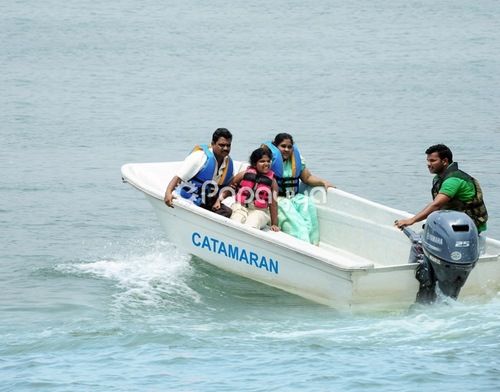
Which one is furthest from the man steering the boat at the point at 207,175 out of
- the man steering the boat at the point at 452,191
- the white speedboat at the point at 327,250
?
the man steering the boat at the point at 452,191

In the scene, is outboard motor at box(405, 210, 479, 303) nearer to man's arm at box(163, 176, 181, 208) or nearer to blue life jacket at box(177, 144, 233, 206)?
blue life jacket at box(177, 144, 233, 206)

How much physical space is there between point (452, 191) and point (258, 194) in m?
1.84

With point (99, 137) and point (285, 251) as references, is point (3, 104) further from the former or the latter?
point (285, 251)

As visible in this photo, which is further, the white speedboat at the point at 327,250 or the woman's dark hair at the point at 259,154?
the woman's dark hair at the point at 259,154

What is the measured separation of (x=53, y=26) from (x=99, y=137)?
411 inches

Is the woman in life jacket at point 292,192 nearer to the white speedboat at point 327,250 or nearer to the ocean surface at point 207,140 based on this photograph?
the white speedboat at point 327,250

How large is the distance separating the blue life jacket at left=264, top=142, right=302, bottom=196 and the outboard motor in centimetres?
200

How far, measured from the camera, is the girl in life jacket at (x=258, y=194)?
999cm

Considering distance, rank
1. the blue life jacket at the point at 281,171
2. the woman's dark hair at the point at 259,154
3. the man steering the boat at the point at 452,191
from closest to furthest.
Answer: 1. the man steering the boat at the point at 452,191
2. the woman's dark hair at the point at 259,154
3. the blue life jacket at the point at 281,171

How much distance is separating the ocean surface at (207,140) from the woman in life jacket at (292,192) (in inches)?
31.4

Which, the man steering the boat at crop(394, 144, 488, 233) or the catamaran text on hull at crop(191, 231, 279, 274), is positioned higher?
the man steering the boat at crop(394, 144, 488, 233)

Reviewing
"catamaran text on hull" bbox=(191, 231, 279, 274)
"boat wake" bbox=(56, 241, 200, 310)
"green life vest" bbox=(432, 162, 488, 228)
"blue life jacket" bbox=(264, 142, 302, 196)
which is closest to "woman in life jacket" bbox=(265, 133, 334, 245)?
"blue life jacket" bbox=(264, 142, 302, 196)

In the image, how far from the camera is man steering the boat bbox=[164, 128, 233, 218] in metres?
10.2

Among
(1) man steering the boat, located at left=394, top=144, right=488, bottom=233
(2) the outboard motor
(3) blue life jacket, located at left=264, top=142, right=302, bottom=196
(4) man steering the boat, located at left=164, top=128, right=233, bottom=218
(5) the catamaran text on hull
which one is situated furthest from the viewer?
(3) blue life jacket, located at left=264, top=142, right=302, bottom=196
